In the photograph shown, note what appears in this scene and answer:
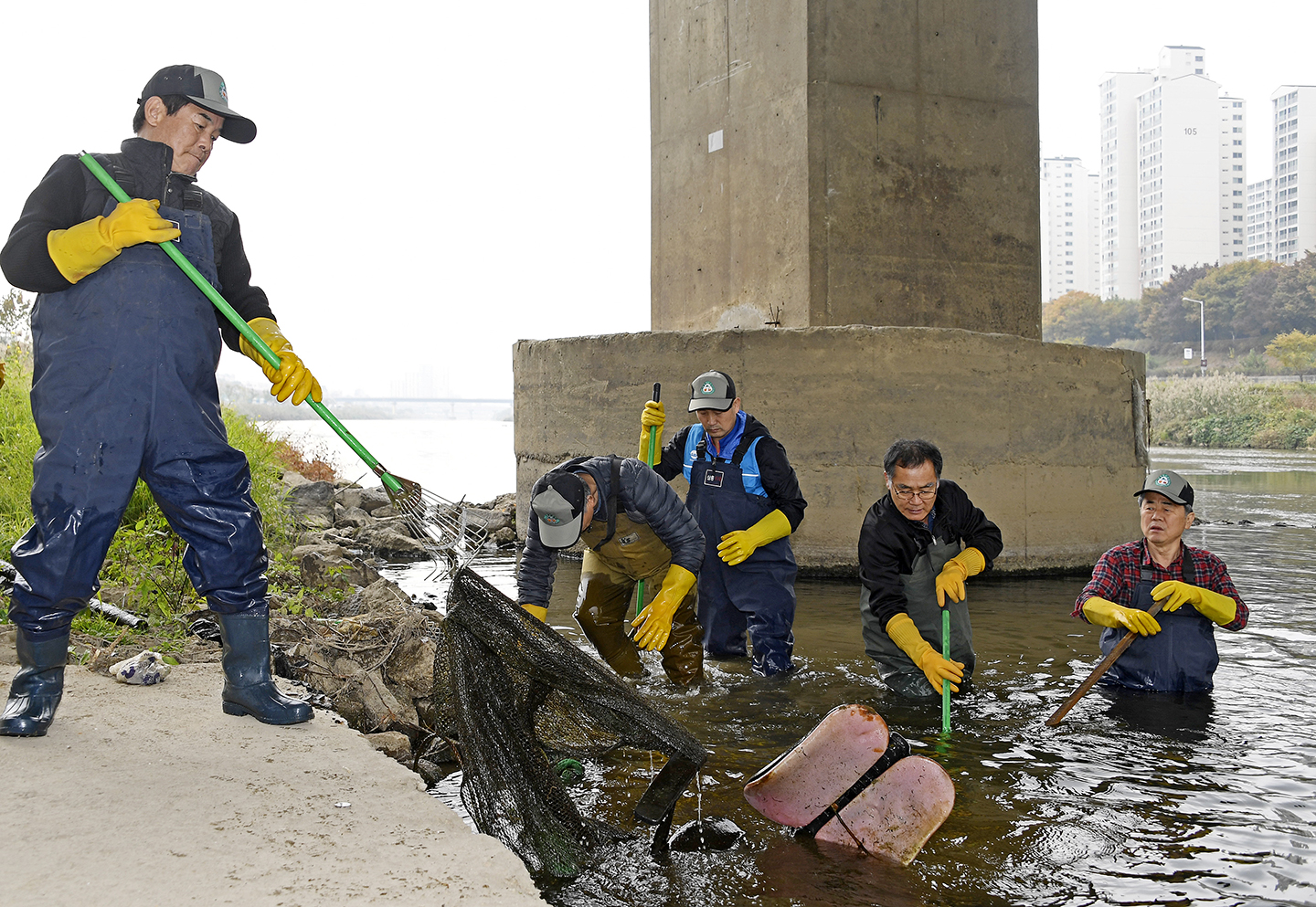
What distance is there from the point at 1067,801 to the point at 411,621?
2.59 m

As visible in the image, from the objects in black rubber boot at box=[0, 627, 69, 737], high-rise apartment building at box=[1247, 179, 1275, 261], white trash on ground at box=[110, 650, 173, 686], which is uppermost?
high-rise apartment building at box=[1247, 179, 1275, 261]

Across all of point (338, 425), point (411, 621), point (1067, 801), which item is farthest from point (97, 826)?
point (1067, 801)

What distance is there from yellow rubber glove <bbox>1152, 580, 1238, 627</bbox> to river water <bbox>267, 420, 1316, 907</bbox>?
16.6 inches

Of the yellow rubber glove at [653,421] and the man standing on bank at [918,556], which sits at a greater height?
the yellow rubber glove at [653,421]

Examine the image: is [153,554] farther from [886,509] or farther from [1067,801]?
[1067,801]

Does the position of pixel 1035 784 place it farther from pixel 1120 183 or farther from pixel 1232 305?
pixel 1120 183

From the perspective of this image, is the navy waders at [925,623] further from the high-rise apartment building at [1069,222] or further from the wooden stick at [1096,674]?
the high-rise apartment building at [1069,222]

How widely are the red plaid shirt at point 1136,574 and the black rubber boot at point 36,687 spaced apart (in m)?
3.53

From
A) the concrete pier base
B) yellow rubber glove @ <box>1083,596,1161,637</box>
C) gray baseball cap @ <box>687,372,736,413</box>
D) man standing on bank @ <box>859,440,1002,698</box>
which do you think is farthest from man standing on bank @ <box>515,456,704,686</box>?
the concrete pier base

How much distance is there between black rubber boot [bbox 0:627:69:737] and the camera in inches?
113

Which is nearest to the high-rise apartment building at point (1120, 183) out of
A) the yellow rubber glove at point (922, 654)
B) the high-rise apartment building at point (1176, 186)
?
the high-rise apartment building at point (1176, 186)

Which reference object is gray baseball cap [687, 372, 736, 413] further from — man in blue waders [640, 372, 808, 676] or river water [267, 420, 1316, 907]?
river water [267, 420, 1316, 907]

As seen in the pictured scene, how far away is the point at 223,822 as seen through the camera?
2381 mm

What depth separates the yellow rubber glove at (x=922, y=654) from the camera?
3.97 metres
